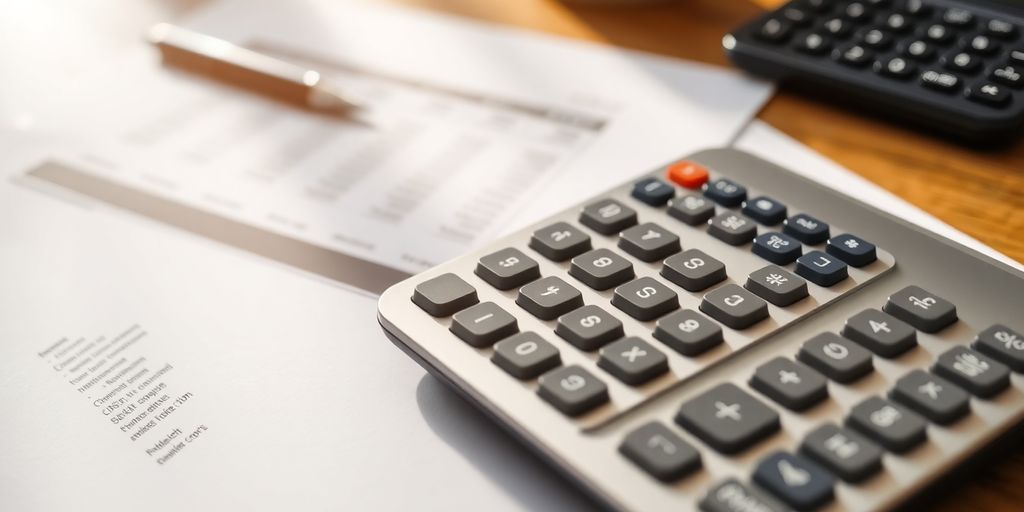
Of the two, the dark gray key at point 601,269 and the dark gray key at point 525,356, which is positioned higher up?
the dark gray key at point 601,269

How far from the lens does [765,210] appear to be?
347 mm

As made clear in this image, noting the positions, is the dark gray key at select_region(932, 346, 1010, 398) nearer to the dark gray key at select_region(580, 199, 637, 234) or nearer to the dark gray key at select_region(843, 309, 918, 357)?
the dark gray key at select_region(843, 309, 918, 357)

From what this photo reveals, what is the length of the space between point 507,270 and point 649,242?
5 centimetres

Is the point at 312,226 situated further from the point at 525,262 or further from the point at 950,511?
the point at 950,511

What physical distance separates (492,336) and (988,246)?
204 millimetres

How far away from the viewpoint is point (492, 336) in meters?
0.29

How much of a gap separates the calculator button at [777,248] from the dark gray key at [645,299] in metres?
0.04

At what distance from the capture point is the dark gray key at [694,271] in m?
0.31

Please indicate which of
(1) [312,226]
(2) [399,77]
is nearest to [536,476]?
(1) [312,226]

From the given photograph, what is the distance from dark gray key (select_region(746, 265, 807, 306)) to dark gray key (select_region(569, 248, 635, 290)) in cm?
4

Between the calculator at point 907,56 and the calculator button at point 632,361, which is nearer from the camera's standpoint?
the calculator button at point 632,361

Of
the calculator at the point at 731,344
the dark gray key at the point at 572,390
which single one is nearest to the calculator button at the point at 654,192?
the calculator at the point at 731,344

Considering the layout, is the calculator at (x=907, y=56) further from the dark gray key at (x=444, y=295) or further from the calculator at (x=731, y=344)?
the dark gray key at (x=444, y=295)

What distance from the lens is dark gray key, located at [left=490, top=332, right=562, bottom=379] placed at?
0.91 feet
